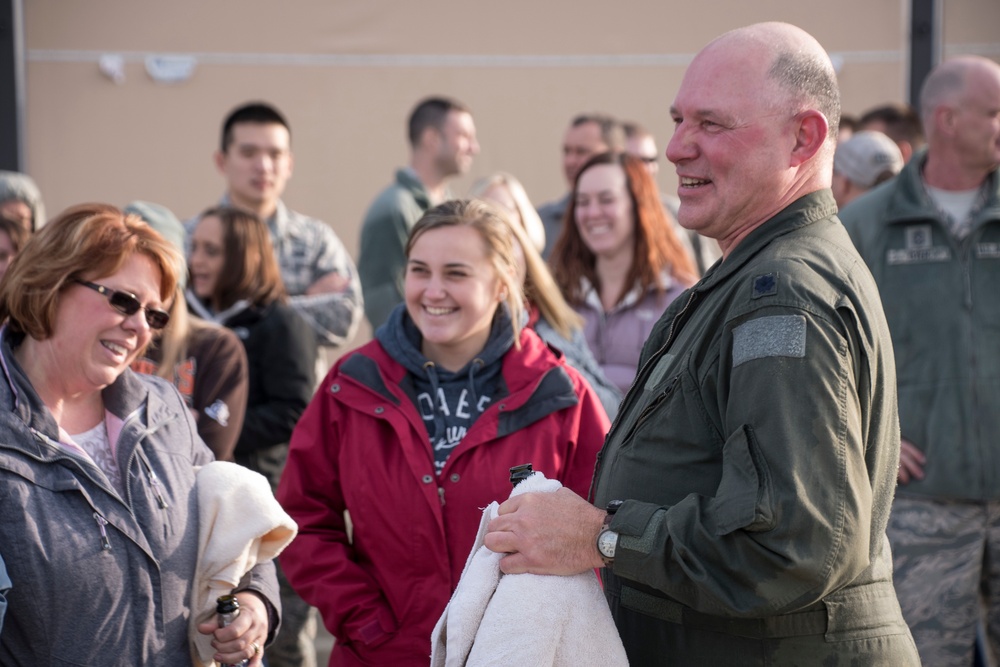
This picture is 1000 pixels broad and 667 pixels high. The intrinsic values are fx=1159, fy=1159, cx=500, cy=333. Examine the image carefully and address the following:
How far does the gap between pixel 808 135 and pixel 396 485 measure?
150 cm

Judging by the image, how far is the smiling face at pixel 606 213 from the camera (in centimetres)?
490

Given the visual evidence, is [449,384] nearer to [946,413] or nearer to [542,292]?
[542,292]

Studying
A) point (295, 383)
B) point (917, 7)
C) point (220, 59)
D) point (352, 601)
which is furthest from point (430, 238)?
point (917, 7)

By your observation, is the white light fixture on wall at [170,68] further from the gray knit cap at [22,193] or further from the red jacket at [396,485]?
the red jacket at [396,485]

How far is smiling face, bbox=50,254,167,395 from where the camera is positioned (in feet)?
8.47

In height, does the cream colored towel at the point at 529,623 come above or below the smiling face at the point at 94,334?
below

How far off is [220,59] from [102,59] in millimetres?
699

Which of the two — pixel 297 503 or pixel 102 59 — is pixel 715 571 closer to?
pixel 297 503

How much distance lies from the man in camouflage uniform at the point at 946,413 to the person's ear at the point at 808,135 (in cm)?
216

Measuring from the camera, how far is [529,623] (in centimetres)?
194

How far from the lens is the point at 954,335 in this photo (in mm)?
3988

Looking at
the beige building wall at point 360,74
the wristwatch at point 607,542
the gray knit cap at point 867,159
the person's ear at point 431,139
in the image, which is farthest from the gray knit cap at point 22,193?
the wristwatch at point 607,542

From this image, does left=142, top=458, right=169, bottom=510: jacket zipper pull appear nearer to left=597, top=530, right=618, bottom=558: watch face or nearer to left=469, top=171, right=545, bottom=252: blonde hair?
left=597, top=530, right=618, bottom=558: watch face

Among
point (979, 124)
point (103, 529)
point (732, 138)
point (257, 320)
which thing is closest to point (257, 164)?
point (257, 320)
